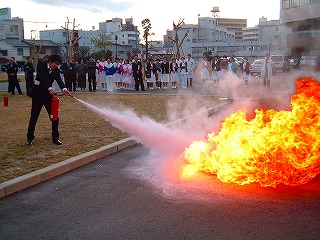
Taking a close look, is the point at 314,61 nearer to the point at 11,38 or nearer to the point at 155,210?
the point at 155,210

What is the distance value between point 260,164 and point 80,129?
545 centimetres

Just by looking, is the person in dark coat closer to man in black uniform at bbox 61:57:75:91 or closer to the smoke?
man in black uniform at bbox 61:57:75:91

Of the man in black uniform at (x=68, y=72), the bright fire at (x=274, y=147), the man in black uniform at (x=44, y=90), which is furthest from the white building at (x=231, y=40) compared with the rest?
the man in black uniform at (x=68, y=72)

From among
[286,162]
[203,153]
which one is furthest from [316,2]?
[203,153]

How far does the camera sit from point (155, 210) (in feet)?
14.5

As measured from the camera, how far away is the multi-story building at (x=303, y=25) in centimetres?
591

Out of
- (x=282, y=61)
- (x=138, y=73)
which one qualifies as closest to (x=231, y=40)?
(x=138, y=73)

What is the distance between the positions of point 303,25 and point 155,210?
3954 mm

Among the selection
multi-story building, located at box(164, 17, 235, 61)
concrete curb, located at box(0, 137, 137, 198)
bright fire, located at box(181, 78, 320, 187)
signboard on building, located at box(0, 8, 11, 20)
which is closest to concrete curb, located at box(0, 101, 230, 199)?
concrete curb, located at box(0, 137, 137, 198)

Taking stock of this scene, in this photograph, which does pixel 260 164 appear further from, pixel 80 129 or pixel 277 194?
pixel 80 129

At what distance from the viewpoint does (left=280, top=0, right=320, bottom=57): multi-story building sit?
5910 millimetres

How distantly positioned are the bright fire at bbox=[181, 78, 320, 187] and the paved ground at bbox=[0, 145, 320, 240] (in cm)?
22

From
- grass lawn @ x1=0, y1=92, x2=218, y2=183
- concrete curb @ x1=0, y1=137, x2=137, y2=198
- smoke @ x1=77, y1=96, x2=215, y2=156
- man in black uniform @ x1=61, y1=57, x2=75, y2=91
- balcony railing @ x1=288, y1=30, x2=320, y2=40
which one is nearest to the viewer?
concrete curb @ x1=0, y1=137, x2=137, y2=198

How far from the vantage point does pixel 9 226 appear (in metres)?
4.11
